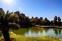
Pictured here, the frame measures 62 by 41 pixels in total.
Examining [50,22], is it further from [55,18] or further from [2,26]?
[2,26]

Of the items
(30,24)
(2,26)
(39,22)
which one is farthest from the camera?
(39,22)

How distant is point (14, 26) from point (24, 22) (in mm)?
77353

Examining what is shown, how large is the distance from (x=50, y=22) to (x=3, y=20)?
95867 mm

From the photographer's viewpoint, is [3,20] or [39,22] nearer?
[3,20]

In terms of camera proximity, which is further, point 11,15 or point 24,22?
point 24,22

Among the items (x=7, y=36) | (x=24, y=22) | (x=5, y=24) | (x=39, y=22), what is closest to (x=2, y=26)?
(x=5, y=24)

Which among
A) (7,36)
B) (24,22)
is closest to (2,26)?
(7,36)

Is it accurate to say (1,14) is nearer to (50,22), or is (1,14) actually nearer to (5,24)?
(5,24)

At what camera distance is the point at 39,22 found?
111 metres

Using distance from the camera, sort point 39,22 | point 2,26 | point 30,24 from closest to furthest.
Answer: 1. point 2,26
2. point 30,24
3. point 39,22

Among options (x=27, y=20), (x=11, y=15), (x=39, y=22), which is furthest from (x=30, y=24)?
(x=11, y=15)

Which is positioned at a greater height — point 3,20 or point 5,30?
point 3,20

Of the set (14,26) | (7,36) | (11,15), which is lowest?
(7,36)

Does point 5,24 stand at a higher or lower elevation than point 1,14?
lower
